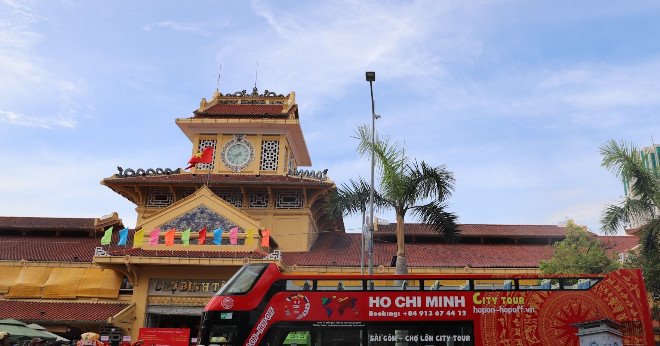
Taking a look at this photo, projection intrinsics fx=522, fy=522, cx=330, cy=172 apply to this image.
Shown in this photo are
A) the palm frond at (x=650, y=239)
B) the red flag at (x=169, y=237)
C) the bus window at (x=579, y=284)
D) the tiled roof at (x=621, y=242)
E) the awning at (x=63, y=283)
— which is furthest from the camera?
the tiled roof at (x=621, y=242)

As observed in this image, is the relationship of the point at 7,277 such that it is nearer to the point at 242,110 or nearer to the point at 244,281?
the point at 242,110

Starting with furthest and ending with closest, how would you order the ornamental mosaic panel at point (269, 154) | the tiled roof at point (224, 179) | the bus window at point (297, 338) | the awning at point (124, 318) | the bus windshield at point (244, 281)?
the ornamental mosaic panel at point (269, 154) < the tiled roof at point (224, 179) < the awning at point (124, 318) < the bus windshield at point (244, 281) < the bus window at point (297, 338)

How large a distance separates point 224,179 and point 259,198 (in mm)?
2480

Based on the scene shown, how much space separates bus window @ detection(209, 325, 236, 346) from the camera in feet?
45.3

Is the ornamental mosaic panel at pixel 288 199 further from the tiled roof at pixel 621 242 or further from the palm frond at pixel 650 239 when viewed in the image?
the tiled roof at pixel 621 242

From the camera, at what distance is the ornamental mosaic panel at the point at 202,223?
29.3 m

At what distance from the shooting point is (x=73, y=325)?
1109 inches

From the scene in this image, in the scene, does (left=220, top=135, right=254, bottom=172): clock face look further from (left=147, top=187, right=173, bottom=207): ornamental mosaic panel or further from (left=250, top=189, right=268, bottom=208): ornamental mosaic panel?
(left=147, top=187, right=173, bottom=207): ornamental mosaic panel

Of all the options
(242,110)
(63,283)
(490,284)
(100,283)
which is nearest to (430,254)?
(490,284)

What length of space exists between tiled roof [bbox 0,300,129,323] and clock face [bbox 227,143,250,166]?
11372 mm

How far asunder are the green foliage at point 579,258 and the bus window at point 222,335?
1690 centimetres

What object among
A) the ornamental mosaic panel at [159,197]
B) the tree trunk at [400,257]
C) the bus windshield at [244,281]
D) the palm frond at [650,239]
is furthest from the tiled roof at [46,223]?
the palm frond at [650,239]

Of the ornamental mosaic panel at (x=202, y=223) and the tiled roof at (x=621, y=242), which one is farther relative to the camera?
the tiled roof at (x=621, y=242)

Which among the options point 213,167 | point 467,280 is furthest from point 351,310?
point 213,167
